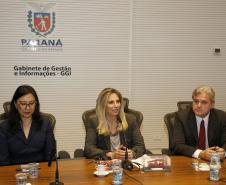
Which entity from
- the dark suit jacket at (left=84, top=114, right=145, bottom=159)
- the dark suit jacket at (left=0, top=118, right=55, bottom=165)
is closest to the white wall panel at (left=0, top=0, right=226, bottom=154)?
the dark suit jacket at (left=84, top=114, right=145, bottom=159)

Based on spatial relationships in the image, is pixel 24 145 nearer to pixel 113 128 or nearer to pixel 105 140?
pixel 105 140

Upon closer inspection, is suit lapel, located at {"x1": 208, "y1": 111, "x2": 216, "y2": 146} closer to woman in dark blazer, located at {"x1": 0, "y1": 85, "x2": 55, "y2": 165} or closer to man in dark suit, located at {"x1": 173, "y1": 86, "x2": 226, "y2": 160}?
man in dark suit, located at {"x1": 173, "y1": 86, "x2": 226, "y2": 160}

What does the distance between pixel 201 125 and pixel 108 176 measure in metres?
1.49

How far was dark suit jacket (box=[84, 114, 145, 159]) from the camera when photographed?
374 cm

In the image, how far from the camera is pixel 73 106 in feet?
19.1

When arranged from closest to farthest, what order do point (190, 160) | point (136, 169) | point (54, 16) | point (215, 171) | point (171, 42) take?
point (215, 171) → point (136, 169) → point (190, 160) → point (54, 16) → point (171, 42)

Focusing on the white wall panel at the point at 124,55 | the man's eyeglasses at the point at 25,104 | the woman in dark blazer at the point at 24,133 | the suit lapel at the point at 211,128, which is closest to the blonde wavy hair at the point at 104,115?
the woman in dark blazer at the point at 24,133

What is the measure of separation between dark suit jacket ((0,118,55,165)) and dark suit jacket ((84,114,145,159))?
0.39 m

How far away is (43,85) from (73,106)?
1.90 ft

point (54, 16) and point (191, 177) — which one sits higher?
point (54, 16)

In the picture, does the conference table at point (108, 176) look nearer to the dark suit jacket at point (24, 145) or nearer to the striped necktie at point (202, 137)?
the dark suit jacket at point (24, 145)

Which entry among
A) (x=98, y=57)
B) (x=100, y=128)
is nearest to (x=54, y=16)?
(x=98, y=57)

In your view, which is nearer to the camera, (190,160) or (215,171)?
(215,171)

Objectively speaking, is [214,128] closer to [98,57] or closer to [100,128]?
[100,128]
